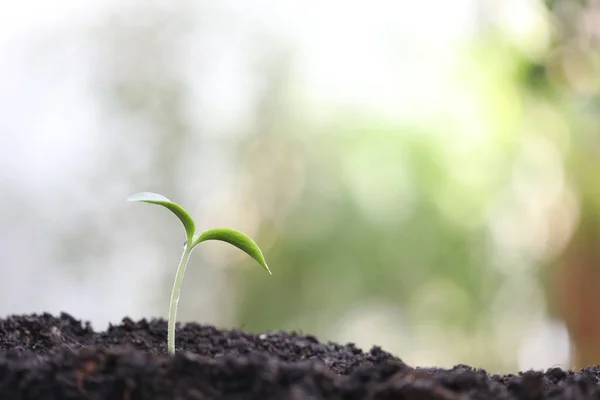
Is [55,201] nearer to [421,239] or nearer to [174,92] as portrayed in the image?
[174,92]

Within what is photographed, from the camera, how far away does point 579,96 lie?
9.82ft

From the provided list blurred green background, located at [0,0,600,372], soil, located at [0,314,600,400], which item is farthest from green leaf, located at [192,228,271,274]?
blurred green background, located at [0,0,600,372]

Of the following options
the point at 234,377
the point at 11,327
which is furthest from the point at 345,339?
the point at 234,377

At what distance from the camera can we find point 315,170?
11.9 feet

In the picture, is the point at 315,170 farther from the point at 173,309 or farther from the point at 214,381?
the point at 214,381

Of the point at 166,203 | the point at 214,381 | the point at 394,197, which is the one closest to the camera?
the point at 214,381

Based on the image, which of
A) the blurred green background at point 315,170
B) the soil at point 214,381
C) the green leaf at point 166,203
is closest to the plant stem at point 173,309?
the green leaf at point 166,203

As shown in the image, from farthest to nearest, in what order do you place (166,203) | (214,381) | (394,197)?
(394,197) → (166,203) → (214,381)

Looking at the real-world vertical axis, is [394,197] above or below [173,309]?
above

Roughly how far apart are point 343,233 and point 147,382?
10.1 ft

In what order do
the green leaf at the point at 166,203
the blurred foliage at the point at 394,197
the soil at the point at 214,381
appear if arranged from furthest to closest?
1. the blurred foliage at the point at 394,197
2. the green leaf at the point at 166,203
3. the soil at the point at 214,381

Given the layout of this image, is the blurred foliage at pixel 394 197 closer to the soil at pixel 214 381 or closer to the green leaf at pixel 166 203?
the green leaf at pixel 166 203

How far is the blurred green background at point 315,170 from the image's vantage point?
330cm

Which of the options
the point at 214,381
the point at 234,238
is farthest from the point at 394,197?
the point at 214,381
